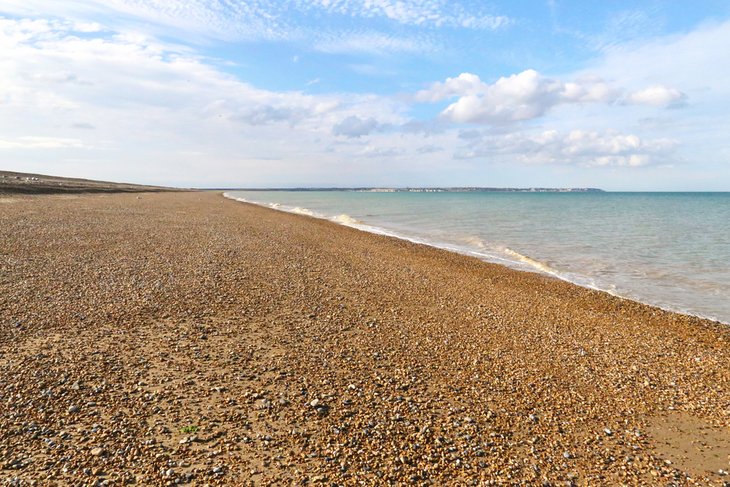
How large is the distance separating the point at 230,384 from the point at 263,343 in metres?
1.85

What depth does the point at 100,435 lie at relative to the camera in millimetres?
5441

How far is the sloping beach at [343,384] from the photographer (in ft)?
17.1

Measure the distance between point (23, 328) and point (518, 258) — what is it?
21.1 meters

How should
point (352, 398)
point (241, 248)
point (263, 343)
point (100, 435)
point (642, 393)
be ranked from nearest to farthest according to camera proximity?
1. point (100, 435)
2. point (352, 398)
3. point (642, 393)
4. point (263, 343)
5. point (241, 248)

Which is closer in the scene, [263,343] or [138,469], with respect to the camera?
[138,469]

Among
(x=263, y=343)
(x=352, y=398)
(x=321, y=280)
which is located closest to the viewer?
(x=352, y=398)

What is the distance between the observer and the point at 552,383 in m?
7.64

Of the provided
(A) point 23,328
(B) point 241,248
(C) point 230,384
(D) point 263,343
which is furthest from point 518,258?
(A) point 23,328

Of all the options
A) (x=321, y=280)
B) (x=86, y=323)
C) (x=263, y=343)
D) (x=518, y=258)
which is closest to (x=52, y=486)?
(x=263, y=343)

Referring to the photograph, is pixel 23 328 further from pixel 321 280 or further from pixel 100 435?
pixel 321 280

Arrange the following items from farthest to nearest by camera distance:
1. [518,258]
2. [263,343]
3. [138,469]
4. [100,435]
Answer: [518,258] → [263,343] → [100,435] → [138,469]

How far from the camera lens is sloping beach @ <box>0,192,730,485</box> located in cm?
521

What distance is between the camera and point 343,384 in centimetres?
719

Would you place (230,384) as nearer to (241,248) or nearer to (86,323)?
(86,323)
